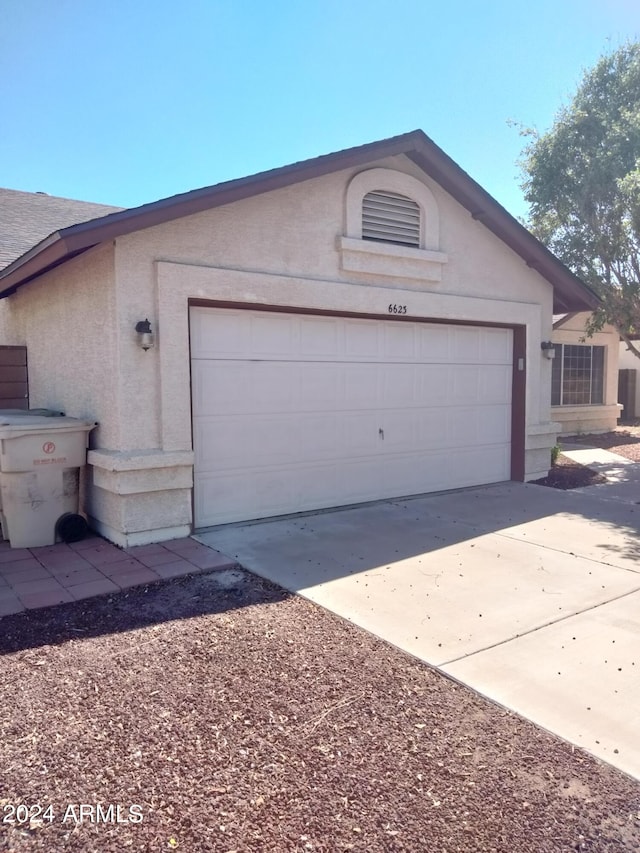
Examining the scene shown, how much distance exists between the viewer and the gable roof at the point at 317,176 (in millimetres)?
5820

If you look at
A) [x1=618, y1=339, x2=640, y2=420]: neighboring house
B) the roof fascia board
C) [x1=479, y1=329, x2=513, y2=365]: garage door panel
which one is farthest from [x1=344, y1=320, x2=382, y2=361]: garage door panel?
[x1=618, y1=339, x2=640, y2=420]: neighboring house

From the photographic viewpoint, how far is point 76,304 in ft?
23.3

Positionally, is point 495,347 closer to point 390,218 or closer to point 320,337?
point 390,218

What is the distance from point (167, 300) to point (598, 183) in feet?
32.8

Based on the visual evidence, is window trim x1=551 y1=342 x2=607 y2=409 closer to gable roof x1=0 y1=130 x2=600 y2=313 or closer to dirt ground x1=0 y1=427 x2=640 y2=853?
gable roof x1=0 y1=130 x2=600 y2=313

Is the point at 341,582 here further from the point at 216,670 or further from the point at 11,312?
the point at 11,312

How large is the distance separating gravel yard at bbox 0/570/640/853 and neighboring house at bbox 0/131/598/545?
2.70 metres

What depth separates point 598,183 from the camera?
12508mm

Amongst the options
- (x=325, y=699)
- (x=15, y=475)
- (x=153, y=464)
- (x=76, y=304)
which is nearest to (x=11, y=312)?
(x=76, y=304)

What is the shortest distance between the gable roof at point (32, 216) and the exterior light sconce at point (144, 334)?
16.1ft

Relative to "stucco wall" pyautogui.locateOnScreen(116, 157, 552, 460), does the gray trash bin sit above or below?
below

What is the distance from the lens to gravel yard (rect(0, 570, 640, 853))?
2.54m

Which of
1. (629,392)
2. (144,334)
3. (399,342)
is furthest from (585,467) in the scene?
(629,392)

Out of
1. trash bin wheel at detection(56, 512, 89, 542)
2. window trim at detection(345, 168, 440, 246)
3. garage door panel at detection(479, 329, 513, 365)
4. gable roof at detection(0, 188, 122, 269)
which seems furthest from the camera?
gable roof at detection(0, 188, 122, 269)
